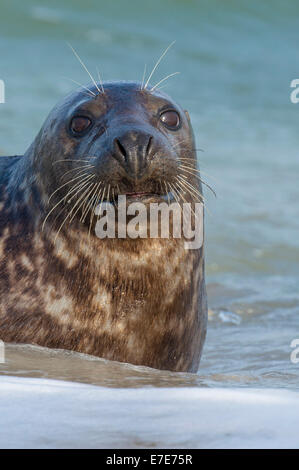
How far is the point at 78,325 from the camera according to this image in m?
4.62

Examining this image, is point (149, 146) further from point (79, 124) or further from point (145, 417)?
point (145, 417)

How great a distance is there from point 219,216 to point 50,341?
230 inches

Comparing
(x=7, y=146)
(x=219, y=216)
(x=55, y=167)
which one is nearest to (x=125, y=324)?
(x=55, y=167)

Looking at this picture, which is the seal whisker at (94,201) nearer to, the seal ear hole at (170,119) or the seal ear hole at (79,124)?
the seal ear hole at (79,124)

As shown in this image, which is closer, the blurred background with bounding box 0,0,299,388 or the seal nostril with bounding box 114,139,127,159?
the seal nostril with bounding box 114,139,127,159

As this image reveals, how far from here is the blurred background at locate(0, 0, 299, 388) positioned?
7008 millimetres

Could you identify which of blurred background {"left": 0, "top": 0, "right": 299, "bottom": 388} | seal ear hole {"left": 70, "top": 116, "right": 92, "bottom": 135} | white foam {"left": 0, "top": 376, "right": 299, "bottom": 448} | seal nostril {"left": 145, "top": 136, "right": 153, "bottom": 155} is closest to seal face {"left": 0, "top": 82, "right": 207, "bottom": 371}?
seal ear hole {"left": 70, "top": 116, "right": 92, "bottom": 135}

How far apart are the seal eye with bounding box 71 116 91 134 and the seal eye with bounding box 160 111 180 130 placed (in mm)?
365

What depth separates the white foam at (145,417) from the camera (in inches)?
101

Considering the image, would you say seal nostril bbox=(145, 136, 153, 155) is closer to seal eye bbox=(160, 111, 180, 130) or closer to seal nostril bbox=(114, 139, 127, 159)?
seal nostril bbox=(114, 139, 127, 159)

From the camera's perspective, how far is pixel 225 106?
50.1 feet

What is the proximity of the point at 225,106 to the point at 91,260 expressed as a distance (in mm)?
10914

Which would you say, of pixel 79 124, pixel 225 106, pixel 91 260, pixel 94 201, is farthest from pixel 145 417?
pixel 225 106
